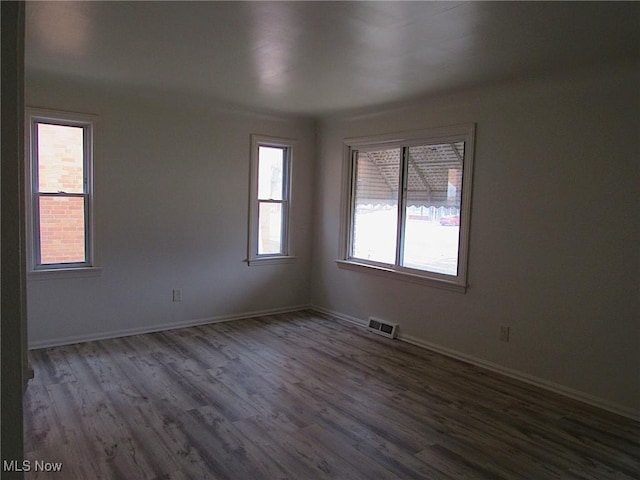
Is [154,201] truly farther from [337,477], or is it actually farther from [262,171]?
[337,477]

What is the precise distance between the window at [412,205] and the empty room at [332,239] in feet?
0.08

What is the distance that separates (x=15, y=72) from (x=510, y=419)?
3.27 meters

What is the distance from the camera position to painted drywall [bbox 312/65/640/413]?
321cm

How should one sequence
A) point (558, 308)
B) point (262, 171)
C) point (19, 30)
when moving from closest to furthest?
point (19, 30), point (558, 308), point (262, 171)

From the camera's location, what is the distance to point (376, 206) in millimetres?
5211

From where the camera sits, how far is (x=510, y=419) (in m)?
3.10

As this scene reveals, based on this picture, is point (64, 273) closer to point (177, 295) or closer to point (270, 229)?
point (177, 295)

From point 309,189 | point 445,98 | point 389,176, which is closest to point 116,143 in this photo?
point 309,189

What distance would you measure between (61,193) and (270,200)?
2259mm

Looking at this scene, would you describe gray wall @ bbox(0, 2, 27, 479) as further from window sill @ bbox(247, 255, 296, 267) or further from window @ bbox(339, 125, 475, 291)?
window sill @ bbox(247, 255, 296, 267)

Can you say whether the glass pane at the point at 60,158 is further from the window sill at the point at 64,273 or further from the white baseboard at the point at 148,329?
the white baseboard at the point at 148,329

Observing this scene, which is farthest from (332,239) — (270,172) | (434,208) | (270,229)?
(434,208)

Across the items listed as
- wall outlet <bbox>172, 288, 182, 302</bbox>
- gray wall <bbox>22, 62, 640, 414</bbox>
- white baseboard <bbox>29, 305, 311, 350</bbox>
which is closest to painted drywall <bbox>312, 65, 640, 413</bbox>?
gray wall <bbox>22, 62, 640, 414</bbox>

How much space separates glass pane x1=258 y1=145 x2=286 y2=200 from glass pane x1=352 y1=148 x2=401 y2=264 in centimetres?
98
